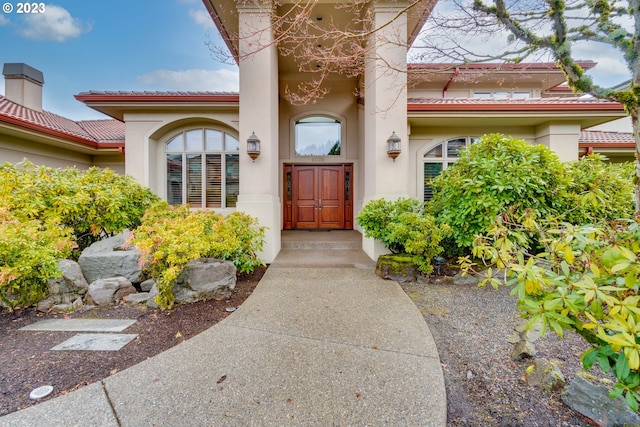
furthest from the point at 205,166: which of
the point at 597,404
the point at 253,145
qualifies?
the point at 597,404

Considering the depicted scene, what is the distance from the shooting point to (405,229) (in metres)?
4.75

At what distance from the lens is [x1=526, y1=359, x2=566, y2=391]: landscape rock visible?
2061 mm

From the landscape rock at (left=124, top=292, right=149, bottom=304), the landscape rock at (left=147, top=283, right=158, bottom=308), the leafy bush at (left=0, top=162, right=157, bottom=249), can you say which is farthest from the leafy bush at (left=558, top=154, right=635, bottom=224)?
the leafy bush at (left=0, top=162, right=157, bottom=249)

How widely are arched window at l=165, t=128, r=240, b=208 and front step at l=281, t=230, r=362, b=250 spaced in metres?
2.08

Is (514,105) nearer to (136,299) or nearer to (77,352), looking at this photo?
(136,299)

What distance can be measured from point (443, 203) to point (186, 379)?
4.79m

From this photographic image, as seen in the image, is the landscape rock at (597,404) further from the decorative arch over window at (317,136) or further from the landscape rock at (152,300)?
the decorative arch over window at (317,136)

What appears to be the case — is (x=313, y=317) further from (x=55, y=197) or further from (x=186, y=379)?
(x=55, y=197)

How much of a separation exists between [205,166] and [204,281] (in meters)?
4.80

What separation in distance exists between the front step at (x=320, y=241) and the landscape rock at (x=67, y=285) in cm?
381

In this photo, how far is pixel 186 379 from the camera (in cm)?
A: 214

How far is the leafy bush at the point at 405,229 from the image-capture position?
4660 millimetres

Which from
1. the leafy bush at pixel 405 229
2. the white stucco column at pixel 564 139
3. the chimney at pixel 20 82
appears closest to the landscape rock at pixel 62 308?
the leafy bush at pixel 405 229

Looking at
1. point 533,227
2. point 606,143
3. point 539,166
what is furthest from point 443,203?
point 606,143
